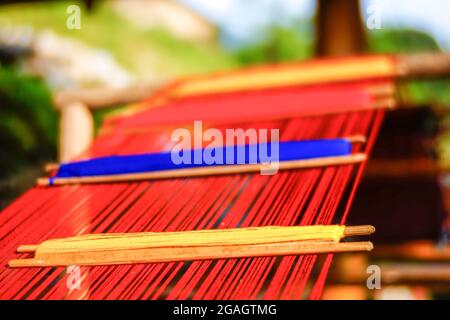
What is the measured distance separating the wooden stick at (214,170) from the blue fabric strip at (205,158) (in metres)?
0.02

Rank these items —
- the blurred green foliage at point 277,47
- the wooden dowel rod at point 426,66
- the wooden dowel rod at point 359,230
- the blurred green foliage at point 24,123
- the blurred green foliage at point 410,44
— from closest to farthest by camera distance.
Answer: the wooden dowel rod at point 359,230 < the wooden dowel rod at point 426,66 < the blurred green foliage at point 24,123 < the blurred green foliage at point 410,44 < the blurred green foliage at point 277,47

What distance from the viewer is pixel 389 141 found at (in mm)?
2342

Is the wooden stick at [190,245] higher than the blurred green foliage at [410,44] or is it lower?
lower

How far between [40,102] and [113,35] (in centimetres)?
567

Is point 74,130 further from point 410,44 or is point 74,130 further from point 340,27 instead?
point 410,44

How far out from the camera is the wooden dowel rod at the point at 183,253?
3.85 feet

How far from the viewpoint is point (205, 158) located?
5.50 feet

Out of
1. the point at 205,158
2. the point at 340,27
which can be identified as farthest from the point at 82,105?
the point at 340,27

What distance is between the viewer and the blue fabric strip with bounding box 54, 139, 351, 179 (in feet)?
5.15

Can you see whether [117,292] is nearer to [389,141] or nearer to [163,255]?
[163,255]

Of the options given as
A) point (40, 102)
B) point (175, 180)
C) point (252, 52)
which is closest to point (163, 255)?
point (175, 180)

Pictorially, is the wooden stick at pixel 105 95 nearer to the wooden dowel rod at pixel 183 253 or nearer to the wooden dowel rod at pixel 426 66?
the wooden dowel rod at pixel 426 66

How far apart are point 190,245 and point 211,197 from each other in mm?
289

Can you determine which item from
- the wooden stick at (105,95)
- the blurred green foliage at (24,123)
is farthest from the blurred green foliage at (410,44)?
the wooden stick at (105,95)
